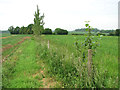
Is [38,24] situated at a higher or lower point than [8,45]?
higher

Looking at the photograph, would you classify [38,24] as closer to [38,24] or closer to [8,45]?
[38,24]

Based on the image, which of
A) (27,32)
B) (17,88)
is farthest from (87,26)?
(27,32)

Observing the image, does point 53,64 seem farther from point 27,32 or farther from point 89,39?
point 27,32

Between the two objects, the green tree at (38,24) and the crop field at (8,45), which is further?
the green tree at (38,24)

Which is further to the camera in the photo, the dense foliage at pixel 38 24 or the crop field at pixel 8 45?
the dense foliage at pixel 38 24

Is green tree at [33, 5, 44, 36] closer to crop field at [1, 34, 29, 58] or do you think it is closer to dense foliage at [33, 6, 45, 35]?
dense foliage at [33, 6, 45, 35]

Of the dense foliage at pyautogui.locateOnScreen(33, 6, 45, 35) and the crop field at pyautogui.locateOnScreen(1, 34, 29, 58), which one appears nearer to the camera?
the crop field at pyautogui.locateOnScreen(1, 34, 29, 58)

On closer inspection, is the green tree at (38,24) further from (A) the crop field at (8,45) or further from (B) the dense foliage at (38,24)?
(A) the crop field at (8,45)

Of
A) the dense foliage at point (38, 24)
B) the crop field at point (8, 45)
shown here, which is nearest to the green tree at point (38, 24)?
the dense foliage at point (38, 24)

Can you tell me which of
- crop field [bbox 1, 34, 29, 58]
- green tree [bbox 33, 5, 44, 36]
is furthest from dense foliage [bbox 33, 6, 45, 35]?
crop field [bbox 1, 34, 29, 58]

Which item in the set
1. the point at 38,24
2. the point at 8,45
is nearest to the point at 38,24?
the point at 38,24

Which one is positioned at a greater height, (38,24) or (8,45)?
(38,24)

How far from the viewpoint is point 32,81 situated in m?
4.83

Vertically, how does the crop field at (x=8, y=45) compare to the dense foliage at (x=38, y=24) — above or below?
below
